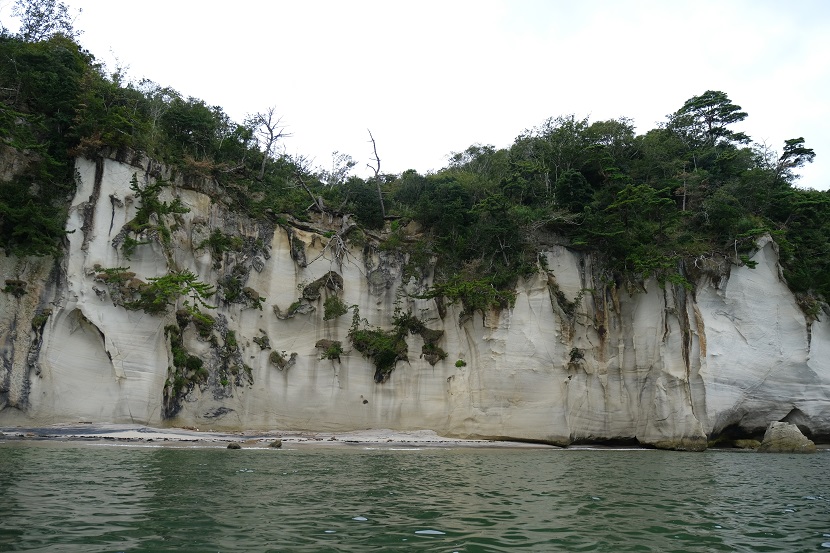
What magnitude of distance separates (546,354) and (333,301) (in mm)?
9870

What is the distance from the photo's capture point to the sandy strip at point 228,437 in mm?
18781

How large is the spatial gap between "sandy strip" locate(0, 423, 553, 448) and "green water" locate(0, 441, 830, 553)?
107 inches

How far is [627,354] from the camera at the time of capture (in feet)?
91.8

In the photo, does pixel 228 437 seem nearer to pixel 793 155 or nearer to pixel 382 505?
pixel 382 505

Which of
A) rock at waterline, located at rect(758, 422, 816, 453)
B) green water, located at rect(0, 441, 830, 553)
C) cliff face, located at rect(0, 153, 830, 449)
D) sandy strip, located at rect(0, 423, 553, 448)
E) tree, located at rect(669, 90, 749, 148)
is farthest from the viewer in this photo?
tree, located at rect(669, 90, 749, 148)

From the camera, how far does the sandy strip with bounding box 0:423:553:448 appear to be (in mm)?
18781

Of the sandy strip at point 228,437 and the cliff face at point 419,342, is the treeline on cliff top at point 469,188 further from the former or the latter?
the sandy strip at point 228,437

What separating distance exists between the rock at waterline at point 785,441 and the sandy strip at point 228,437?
8616mm

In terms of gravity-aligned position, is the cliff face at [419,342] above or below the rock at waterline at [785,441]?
above

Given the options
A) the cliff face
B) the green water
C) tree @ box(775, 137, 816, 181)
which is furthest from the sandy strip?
tree @ box(775, 137, 816, 181)

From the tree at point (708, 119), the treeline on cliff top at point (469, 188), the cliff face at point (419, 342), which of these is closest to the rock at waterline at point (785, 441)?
the cliff face at point (419, 342)

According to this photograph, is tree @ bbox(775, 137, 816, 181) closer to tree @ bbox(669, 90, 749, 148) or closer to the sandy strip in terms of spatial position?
tree @ bbox(669, 90, 749, 148)

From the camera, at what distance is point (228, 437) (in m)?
21.6

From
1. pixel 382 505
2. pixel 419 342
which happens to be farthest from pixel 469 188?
pixel 382 505
